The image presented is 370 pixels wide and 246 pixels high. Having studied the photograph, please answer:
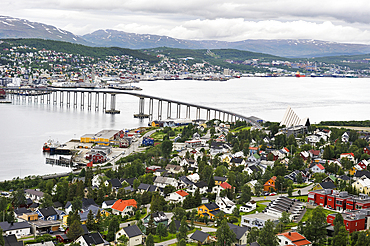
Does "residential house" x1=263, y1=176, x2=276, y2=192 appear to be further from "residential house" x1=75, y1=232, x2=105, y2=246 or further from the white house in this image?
"residential house" x1=75, y1=232, x2=105, y2=246

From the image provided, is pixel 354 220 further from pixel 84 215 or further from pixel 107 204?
pixel 84 215

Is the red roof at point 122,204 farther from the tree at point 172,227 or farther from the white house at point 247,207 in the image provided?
the white house at point 247,207

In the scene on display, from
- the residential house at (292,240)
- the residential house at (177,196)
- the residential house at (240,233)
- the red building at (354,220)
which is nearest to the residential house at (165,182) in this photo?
the residential house at (177,196)

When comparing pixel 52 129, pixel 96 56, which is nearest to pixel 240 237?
pixel 52 129

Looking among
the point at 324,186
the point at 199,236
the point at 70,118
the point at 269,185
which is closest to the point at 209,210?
the point at 199,236

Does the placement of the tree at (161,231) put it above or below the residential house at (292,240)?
below

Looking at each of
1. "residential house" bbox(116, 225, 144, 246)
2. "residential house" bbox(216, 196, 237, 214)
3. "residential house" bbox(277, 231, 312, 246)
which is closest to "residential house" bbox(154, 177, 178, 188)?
"residential house" bbox(216, 196, 237, 214)

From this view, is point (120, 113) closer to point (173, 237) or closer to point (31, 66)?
point (173, 237)
